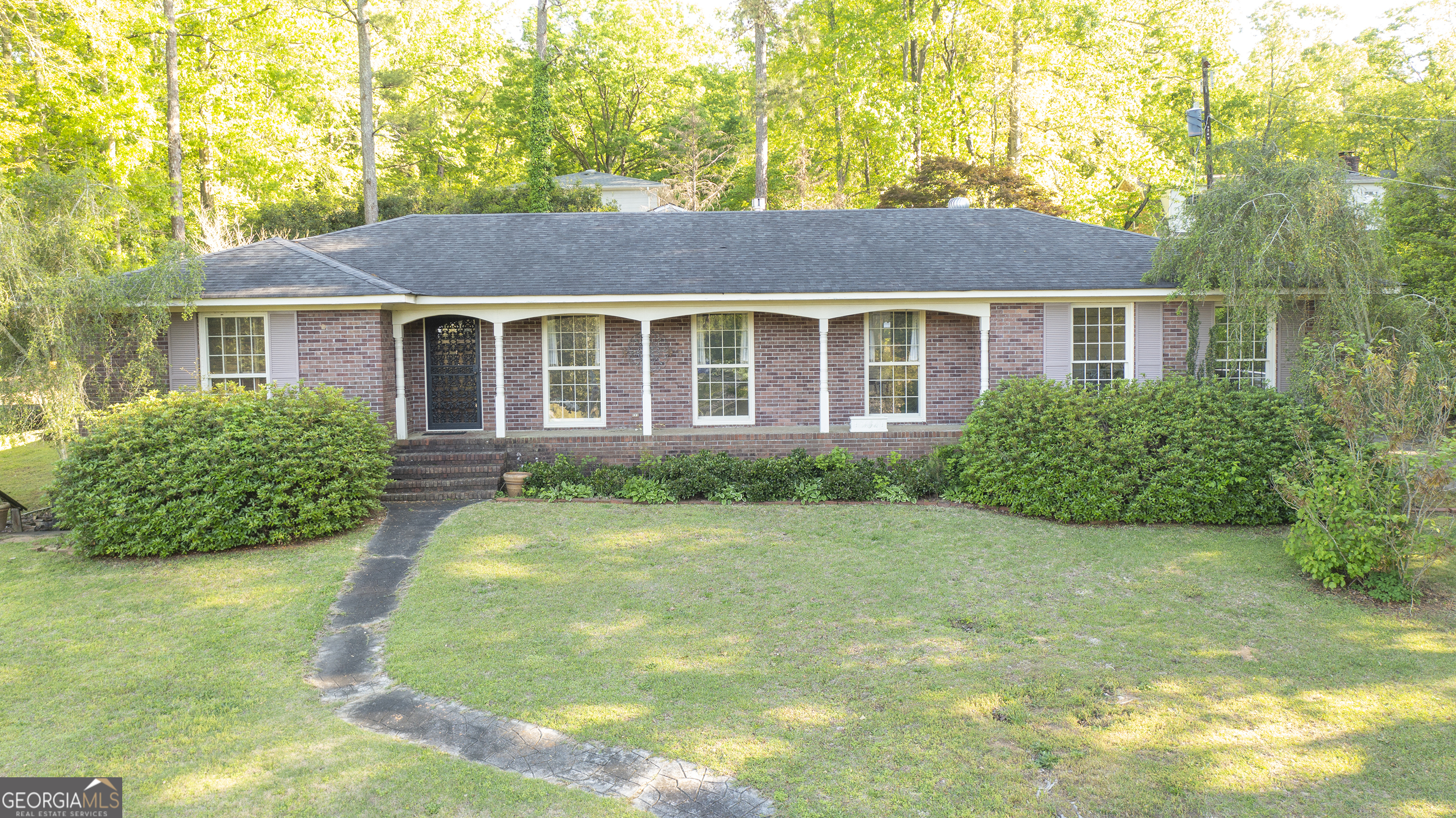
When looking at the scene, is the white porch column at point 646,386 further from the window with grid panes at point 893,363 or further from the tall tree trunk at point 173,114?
the tall tree trunk at point 173,114

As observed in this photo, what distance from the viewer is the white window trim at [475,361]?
14.0 meters

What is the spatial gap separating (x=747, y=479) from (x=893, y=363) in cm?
368

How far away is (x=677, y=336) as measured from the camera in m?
14.2

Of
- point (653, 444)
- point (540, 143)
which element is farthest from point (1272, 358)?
point (540, 143)

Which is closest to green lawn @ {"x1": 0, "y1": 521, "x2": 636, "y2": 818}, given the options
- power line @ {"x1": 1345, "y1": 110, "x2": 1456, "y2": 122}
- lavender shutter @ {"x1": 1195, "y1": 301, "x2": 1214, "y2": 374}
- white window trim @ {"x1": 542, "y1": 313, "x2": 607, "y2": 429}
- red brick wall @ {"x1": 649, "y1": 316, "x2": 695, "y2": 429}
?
white window trim @ {"x1": 542, "y1": 313, "x2": 607, "y2": 429}

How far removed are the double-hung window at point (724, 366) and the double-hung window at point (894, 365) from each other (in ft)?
6.79

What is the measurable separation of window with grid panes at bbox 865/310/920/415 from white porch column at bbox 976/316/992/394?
115 cm

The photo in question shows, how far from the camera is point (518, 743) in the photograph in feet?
17.5

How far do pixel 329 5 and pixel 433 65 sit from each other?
4.40m

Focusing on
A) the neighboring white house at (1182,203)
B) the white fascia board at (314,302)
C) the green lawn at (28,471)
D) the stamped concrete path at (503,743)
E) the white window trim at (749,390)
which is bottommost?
the stamped concrete path at (503,743)

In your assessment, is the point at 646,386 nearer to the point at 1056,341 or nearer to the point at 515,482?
the point at 515,482

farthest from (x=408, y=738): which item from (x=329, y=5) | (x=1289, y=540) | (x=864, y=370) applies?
(x=329, y=5)

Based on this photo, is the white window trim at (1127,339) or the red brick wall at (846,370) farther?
the red brick wall at (846,370)

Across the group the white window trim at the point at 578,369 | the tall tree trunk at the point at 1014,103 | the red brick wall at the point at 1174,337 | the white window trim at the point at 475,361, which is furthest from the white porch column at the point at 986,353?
the tall tree trunk at the point at 1014,103
